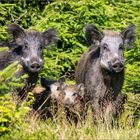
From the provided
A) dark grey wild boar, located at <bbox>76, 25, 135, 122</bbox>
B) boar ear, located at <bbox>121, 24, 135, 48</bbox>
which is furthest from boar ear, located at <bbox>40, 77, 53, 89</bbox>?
boar ear, located at <bbox>121, 24, 135, 48</bbox>

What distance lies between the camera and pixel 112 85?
12.1 metres

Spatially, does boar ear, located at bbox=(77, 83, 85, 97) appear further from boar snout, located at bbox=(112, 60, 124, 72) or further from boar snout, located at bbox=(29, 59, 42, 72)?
boar snout, located at bbox=(29, 59, 42, 72)

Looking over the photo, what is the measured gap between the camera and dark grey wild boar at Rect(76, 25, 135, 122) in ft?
38.4

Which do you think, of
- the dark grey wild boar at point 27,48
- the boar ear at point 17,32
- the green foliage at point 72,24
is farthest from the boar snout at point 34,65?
the green foliage at point 72,24

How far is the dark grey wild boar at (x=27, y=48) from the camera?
38.2ft

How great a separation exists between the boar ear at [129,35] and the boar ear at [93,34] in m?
0.52

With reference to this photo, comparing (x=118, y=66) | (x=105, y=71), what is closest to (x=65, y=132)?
(x=118, y=66)

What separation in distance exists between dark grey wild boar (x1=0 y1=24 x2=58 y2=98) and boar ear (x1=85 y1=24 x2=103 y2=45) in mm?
910

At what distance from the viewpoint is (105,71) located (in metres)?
12.1

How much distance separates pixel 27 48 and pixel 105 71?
1646 millimetres

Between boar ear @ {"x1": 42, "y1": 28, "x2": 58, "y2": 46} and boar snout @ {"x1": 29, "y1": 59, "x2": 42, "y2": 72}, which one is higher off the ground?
boar ear @ {"x1": 42, "y1": 28, "x2": 58, "y2": 46}

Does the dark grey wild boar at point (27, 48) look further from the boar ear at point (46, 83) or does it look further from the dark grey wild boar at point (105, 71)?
the dark grey wild boar at point (105, 71)

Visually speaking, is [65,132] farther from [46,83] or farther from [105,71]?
[46,83]

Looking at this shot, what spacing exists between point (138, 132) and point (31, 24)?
753 centimetres
